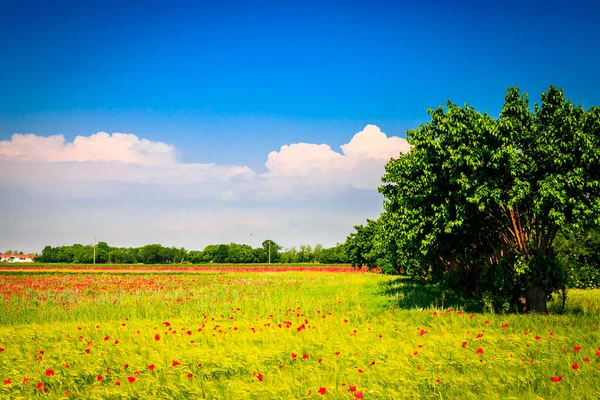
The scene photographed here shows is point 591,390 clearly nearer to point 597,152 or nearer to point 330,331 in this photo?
point 330,331

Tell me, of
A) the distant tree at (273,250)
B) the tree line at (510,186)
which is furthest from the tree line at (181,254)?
the tree line at (510,186)

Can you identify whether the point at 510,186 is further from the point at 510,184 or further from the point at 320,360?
the point at 320,360

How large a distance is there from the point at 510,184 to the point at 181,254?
620ft

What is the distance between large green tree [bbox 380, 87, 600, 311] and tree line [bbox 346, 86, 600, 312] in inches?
1.6

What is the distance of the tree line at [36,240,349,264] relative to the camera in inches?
6737

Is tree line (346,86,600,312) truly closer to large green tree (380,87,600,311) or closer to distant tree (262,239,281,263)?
large green tree (380,87,600,311)

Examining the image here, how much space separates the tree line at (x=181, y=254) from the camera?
17112cm

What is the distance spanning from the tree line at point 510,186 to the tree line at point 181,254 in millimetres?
148664

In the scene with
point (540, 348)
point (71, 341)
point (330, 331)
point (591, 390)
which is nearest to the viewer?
point (591, 390)

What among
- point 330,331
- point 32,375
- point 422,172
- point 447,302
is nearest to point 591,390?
point 330,331

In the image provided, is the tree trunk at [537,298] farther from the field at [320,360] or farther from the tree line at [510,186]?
the field at [320,360]

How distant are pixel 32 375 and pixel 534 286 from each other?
17598mm

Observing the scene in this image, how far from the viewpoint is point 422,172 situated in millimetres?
18516

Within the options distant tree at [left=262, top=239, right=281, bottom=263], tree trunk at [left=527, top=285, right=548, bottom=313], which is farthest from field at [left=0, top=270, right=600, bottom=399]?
distant tree at [left=262, top=239, right=281, bottom=263]
